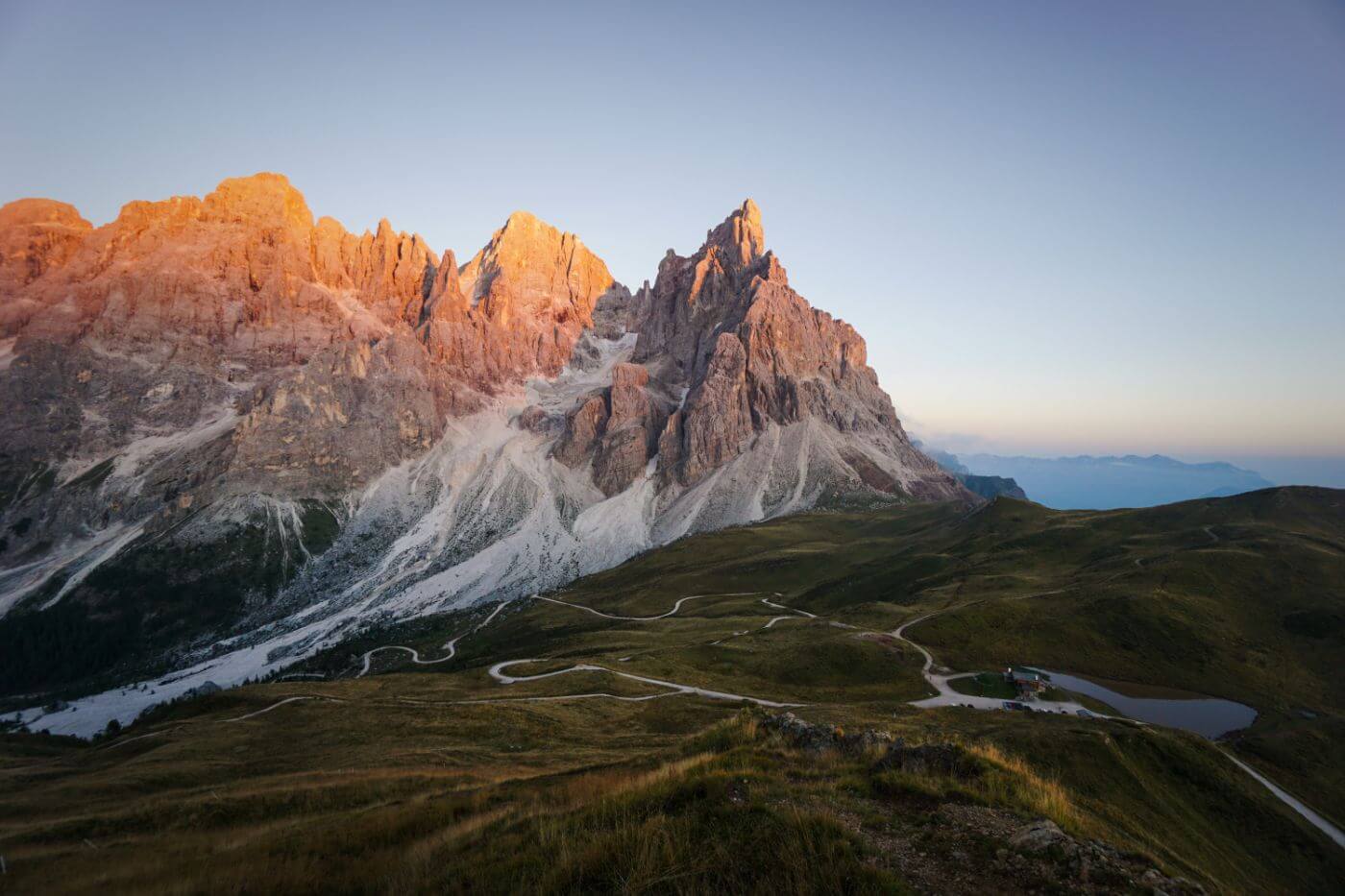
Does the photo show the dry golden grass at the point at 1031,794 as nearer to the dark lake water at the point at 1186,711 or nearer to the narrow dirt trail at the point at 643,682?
the narrow dirt trail at the point at 643,682

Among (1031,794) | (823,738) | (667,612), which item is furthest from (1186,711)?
(667,612)

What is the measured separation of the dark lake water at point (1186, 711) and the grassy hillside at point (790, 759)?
1915 mm

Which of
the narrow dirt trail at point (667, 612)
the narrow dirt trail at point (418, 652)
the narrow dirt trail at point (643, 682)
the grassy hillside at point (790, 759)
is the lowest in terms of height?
the narrow dirt trail at point (418, 652)

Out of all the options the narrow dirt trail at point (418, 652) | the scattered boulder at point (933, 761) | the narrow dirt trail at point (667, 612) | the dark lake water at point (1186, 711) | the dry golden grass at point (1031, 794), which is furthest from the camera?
the narrow dirt trail at point (667, 612)

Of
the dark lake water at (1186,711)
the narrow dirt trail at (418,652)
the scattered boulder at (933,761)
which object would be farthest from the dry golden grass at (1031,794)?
the narrow dirt trail at (418,652)

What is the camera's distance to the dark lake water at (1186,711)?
145ft

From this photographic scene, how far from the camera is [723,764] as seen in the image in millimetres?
13039

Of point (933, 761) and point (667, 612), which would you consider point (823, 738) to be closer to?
point (933, 761)

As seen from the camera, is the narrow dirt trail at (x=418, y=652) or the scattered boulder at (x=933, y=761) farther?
the narrow dirt trail at (x=418, y=652)

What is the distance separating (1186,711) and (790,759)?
5199cm

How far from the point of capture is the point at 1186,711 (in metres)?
46.8

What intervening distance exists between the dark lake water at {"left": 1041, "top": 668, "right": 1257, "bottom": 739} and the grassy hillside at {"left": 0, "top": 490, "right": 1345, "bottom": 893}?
1915 mm

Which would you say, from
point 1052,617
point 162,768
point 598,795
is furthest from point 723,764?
point 1052,617

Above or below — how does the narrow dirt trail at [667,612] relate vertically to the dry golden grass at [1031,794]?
below
